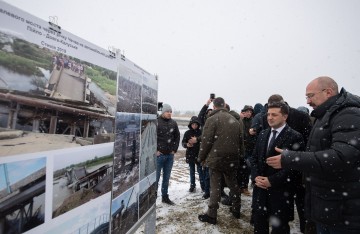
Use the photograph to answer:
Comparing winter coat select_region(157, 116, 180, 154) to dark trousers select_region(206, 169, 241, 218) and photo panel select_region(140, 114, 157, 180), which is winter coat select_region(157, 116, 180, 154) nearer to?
dark trousers select_region(206, 169, 241, 218)

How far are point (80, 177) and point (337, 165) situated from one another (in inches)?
86.6

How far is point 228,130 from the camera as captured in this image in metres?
5.02

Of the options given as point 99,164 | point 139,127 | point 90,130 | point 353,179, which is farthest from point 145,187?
point 353,179

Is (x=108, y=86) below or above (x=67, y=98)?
above

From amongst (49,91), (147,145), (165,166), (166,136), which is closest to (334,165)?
(147,145)

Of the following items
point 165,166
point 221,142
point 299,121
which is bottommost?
point 165,166

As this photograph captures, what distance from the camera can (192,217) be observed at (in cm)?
515

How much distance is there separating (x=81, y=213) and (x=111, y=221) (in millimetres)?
516

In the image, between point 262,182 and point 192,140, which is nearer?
point 262,182

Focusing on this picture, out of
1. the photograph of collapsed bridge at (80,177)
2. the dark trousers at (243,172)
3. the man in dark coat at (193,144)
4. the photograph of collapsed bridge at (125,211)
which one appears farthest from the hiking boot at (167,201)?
the photograph of collapsed bridge at (80,177)

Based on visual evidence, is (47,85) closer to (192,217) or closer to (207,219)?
(207,219)

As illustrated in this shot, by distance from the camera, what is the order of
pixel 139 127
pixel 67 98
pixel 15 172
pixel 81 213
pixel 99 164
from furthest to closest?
pixel 139 127
pixel 99 164
pixel 81 213
pixel 67 98
pixel 15 172

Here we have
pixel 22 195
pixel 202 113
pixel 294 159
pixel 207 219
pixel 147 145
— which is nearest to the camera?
pixel 22 195

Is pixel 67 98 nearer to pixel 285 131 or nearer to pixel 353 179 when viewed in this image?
pixel 353 179
